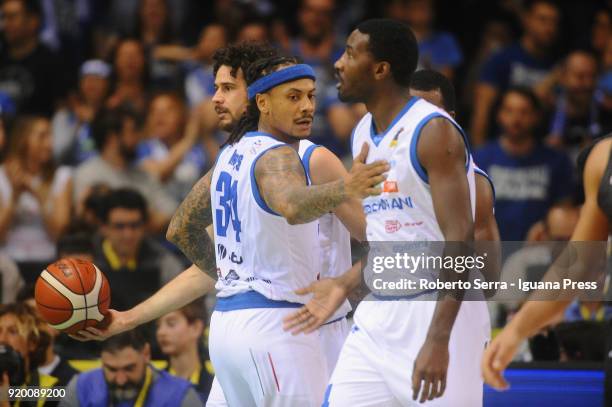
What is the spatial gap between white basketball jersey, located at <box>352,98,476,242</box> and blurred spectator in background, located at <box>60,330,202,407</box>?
206 cm

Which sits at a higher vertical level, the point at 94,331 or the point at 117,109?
the point at 117,109

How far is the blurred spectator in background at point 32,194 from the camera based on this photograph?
10.1m

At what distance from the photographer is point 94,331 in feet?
20.2

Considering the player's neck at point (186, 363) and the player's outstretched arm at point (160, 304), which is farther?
the player's neck at point (186, 363)

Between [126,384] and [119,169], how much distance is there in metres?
3.61

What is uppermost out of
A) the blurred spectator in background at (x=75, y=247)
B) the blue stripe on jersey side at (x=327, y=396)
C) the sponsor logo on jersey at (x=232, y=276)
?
the blurred spectator in background at (x=75, y=247)

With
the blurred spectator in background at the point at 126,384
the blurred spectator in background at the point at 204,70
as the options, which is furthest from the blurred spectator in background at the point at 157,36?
the blurred spectator in background at the point at 126,384

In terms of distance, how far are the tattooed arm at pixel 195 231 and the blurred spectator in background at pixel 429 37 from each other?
5092 millimetres

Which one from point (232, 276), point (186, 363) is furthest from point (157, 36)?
point (232, 276)

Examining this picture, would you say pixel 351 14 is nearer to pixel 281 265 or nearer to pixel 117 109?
pixel 117 109

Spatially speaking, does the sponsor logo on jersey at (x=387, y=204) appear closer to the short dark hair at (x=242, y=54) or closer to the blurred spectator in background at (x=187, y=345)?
the short dark hair at (x=242, y=54)

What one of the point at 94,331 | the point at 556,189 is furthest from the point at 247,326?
the point at 556,189

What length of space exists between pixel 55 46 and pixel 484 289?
7021 millimetres

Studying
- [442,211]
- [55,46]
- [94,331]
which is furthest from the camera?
[55,46]
